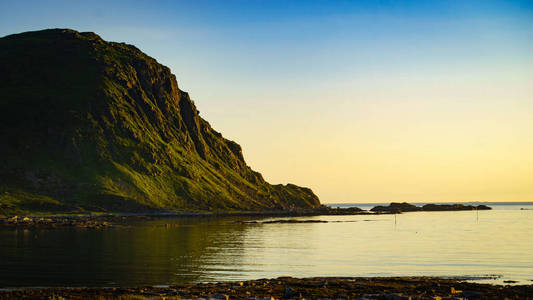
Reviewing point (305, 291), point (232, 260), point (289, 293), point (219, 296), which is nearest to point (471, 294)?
point (305, 291)

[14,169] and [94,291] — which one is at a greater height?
[14,169]

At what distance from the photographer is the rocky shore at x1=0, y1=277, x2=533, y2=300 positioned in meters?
36.2

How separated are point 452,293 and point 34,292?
29.9 m

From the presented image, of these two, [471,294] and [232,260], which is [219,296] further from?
[232,260]

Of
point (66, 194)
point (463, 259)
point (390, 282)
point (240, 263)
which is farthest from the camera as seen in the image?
point (66, 194)

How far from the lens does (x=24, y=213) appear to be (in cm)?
16138

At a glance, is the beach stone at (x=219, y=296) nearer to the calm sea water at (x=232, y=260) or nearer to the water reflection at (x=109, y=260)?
the calm sea water at (x=232, y=260)

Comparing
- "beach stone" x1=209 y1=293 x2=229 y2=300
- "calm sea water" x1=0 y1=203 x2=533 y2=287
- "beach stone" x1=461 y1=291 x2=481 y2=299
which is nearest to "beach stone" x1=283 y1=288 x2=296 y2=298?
"beach stone" x1=209 y1=293 x2=229 y2=300

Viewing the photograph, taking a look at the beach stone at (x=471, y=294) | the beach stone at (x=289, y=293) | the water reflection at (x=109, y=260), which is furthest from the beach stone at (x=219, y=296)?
the beach stone at (x=471, y=294)

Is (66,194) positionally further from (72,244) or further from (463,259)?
(463,259)

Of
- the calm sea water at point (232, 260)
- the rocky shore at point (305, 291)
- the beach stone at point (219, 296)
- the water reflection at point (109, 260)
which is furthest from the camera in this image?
the calm sea water at point (232, 260)

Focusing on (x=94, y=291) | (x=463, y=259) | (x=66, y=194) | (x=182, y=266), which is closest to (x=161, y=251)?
(x=182, y=266)

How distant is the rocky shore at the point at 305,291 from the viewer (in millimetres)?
36156

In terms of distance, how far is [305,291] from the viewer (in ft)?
128
